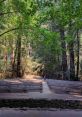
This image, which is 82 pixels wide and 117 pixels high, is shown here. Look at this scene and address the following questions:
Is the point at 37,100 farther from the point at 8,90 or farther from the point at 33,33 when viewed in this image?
the point at 33,33

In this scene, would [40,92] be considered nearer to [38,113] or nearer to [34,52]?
[38,113]

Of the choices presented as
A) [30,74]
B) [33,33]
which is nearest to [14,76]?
[30,74]

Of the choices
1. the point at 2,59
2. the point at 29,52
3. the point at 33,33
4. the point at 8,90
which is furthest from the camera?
the point at 29,52

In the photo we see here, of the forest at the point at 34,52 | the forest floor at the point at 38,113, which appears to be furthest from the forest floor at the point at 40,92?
the forest floor at the point at 38,113

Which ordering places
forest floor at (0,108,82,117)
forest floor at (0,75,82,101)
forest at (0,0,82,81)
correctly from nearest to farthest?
1. forest floor at (0,108,82,117)
2. forest floor at (0,75,82,101)
3. forest at (0,0,82,81)

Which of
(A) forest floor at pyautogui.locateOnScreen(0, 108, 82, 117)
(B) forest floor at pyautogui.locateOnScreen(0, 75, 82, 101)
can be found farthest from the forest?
(A) forest floor at pyautogui.locateOnScreen(0, 108, 82, 117)

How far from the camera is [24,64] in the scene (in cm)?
3244

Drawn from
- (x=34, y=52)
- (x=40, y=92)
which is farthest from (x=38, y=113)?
(x=34, y=52)

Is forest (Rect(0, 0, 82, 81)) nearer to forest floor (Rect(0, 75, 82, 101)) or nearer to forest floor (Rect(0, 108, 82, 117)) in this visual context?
forest floor (Rect(0, 75, 82, 101))

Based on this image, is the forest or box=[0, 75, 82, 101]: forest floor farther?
the forest

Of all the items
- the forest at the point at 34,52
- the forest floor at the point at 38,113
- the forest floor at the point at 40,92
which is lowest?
the forest floor at the point at 40,92

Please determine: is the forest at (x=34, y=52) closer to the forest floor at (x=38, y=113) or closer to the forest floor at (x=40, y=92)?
the forest floor at (x=40, y=92)

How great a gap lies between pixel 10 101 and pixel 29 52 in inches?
881

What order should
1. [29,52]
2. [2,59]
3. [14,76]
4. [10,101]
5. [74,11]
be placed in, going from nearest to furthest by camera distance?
[74,11], [10,101], [14,76], [2,59], [29,52]
